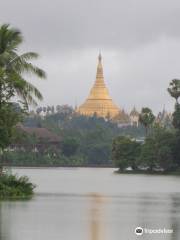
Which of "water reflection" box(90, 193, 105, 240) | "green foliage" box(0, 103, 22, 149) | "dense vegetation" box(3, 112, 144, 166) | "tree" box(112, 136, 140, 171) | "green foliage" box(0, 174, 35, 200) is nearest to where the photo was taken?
"water reflection" box(90, 193, 105, 240)

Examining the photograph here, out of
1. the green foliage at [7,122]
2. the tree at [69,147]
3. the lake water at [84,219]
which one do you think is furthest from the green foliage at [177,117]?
the green foliage at [7,122]

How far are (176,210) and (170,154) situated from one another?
63.0 meters

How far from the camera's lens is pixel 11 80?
150 ft

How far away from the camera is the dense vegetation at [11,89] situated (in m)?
45.7

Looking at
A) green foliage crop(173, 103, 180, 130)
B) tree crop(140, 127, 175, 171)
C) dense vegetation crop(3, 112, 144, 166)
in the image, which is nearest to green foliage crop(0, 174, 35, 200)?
tree crop(140, 127, 175, 171)

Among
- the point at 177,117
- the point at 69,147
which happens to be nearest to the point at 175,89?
the point at 177,117

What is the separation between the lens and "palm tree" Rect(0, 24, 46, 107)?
150 ft

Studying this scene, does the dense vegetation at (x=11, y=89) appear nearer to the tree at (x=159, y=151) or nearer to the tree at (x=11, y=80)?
the tree at (x=11, y=80)

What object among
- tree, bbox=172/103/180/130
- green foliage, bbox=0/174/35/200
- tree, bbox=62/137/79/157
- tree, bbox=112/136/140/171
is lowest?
green foliage, bbox=0/174/35/200

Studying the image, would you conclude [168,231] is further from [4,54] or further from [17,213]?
[4,54]

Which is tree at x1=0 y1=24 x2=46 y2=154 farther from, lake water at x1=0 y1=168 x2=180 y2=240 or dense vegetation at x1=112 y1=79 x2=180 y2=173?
dense vegetation at x1=112 y1=79 x2=180 y2=173

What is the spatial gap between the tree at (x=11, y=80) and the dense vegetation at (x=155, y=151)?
2168 inches

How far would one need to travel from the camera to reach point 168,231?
1166 inches

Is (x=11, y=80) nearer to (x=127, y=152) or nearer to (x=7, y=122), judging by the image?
(x=7, y=122)
